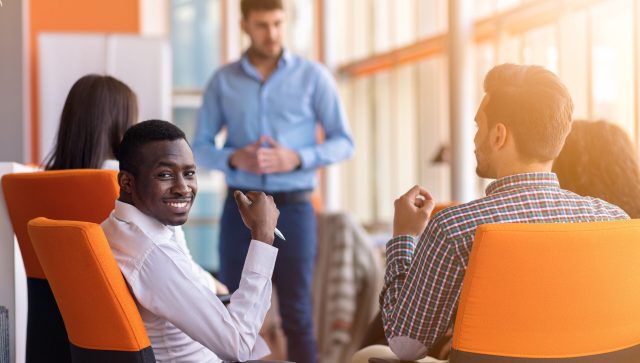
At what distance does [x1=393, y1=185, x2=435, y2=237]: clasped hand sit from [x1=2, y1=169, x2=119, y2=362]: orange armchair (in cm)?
74

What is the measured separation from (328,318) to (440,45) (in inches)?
89.2

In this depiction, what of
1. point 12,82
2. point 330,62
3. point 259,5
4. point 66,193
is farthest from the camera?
point 330,62

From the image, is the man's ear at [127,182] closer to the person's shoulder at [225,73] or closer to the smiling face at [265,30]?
the smiling face at [265,30]

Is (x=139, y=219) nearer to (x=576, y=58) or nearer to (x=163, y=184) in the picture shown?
(x=163, y=184)

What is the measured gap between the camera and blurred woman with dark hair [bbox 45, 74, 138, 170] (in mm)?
2771

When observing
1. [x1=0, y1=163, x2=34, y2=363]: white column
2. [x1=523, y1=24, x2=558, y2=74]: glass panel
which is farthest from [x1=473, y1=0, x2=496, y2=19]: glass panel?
[x1=0, y1=163, x2=34, y2=363]: white column

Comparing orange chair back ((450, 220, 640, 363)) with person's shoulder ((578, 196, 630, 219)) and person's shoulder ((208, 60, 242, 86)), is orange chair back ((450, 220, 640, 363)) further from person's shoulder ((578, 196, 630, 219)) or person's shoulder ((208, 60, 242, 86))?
person's shoulder ((208, 60, 242, 86))

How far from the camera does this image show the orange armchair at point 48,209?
2.36m

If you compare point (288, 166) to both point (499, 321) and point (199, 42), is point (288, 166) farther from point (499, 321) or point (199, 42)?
point (199, 42)

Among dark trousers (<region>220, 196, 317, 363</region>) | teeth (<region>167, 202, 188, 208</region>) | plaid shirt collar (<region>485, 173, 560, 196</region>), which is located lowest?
dark trousers (<region>220, 196, 317, 363</region>)

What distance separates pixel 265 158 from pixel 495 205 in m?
1.84

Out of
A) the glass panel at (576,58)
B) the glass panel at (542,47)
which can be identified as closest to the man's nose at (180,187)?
the glass panel at (576,58)

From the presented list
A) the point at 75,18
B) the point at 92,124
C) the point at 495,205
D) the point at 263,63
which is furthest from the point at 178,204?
the point at 75,18

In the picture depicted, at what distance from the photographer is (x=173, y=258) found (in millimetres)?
1896
